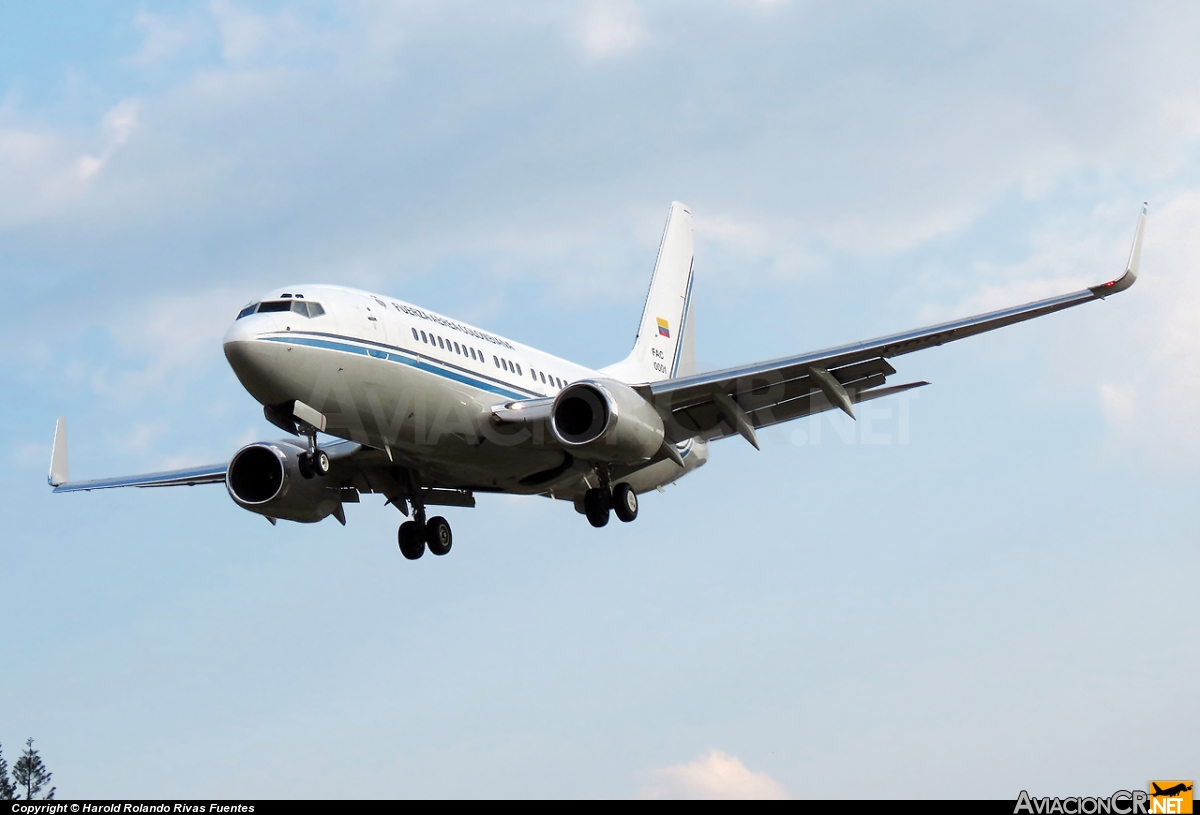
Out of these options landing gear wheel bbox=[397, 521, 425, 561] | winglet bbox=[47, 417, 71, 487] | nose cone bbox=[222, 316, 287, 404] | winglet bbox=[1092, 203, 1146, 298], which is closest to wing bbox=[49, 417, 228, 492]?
winglet bbox=[47, 417, 71, 487]

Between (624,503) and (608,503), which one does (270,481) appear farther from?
(624,503)

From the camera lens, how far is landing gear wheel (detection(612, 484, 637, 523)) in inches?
1457

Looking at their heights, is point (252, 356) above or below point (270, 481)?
below

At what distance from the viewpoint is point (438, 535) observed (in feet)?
122

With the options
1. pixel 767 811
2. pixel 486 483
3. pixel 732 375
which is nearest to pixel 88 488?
pixel 486 483

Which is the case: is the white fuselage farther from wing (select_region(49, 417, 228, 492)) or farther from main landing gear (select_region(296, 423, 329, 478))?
wing (select_region(49, 417, 228, 492))

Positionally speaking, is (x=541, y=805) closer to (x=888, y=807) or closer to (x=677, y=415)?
(x=888, y=807)

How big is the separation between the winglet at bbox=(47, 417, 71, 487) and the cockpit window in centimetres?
1337

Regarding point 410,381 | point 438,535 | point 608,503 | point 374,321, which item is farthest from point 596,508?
point 374,321

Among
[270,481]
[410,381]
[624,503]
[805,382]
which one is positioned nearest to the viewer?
[410,381]

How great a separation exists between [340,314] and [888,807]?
48.4ft

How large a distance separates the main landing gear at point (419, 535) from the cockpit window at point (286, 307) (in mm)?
8761

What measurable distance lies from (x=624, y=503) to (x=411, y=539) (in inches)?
218

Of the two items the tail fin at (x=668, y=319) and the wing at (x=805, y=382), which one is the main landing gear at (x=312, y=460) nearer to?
the wing at (x=805, y=382)
